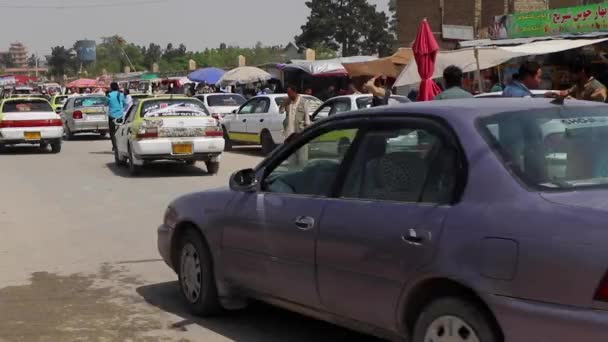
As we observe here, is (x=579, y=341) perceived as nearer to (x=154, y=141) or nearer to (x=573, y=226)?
(x=573, y=226)

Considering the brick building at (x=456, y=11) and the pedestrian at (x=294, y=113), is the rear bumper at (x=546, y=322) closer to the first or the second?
the pedestrian at (x=294, y=113)

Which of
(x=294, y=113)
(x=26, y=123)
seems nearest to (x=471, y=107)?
(x=294, y=113)

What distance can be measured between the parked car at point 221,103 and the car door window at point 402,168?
19947mm

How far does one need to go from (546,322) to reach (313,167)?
2.15 metres

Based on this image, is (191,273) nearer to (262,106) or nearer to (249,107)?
(262,106)

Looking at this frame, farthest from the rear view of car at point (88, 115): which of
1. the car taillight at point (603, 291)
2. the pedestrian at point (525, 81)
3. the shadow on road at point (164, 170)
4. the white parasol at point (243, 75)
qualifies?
the car taillight at point (603, 291)

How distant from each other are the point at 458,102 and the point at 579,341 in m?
1.74

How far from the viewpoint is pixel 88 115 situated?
27.7 meters

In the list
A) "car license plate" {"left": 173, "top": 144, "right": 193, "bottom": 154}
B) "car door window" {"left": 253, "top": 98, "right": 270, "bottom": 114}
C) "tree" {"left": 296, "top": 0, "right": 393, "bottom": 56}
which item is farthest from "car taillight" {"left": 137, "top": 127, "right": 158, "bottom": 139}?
"tree" {"left": 296, "top": 0, "right": 393, "bottom": 56}

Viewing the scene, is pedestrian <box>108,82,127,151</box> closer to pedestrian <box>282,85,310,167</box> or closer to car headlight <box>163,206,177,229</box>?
pedestrian <box>282,85,310,167</box>

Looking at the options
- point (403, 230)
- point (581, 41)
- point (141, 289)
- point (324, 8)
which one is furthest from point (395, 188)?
point (324, 8)

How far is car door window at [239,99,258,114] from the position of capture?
21.2 m

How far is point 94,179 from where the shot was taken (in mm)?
15953

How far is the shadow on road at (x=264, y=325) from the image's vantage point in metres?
5.78
